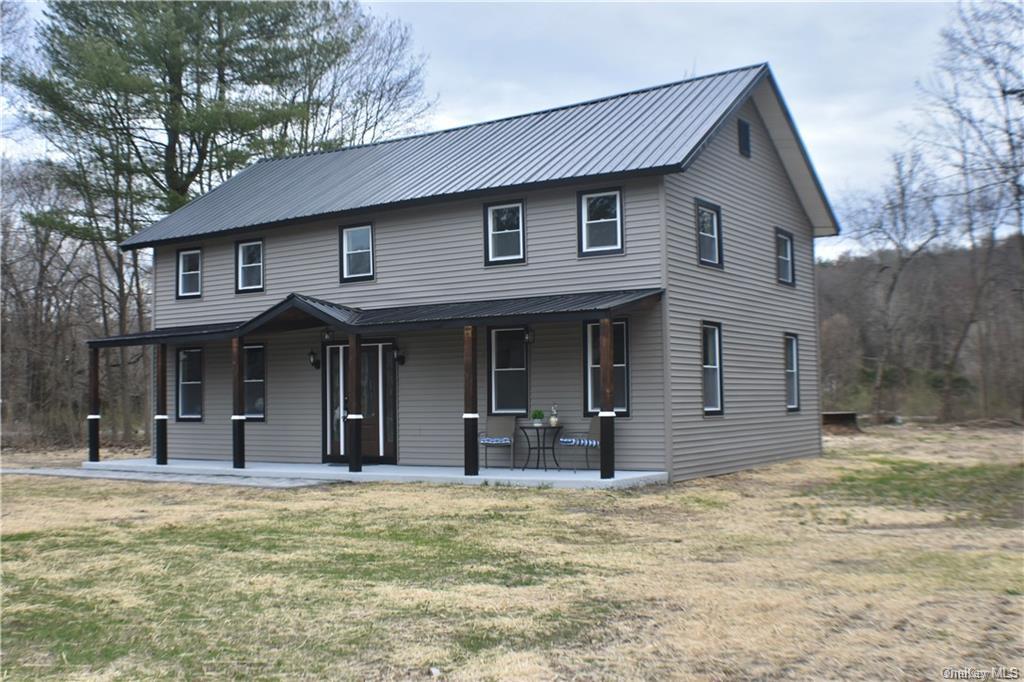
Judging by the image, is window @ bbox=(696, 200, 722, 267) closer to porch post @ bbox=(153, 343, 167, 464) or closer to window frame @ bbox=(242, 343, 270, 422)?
window frame @ bbox=(242, 343, 270, 422)

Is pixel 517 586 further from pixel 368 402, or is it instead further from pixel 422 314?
pixel 368 402

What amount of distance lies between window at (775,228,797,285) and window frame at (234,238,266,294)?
32.1 feet

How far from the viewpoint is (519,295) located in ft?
49.3

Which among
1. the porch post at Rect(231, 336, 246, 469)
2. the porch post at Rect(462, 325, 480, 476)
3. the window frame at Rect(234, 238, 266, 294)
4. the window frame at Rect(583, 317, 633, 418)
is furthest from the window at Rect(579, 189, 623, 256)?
the window frame at Rect(234, 238, 266, 294)

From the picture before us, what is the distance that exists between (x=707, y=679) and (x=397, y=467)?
1142 cm

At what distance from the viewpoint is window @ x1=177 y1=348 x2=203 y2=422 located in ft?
63.1

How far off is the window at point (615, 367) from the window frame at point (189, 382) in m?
8.60

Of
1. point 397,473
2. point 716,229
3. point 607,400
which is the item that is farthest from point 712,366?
point 397,473

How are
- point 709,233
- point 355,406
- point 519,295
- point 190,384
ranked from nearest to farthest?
point 355,406 → point 519,295 → point 709,233 → point 190,384

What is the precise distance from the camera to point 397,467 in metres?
15.8

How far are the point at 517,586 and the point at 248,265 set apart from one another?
13.2 meters

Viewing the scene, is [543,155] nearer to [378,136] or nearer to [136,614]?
[136,614]

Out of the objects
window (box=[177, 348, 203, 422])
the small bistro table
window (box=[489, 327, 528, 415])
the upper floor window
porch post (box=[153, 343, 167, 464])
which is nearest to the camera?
the small bistro table

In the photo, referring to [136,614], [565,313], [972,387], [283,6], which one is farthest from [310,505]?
[972,387]
